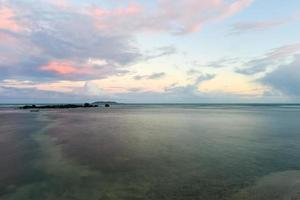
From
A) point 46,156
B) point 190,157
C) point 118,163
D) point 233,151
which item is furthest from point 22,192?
point 233,151

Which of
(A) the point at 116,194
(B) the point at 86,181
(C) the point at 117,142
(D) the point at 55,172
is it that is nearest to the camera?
(A) the point at 116,194

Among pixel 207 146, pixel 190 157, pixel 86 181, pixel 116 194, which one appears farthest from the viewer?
pixel 207 146

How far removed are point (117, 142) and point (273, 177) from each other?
1001cm

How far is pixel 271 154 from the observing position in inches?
508

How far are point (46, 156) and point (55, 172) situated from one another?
3.03 m

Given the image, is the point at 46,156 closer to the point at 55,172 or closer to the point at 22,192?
the point at 55,172

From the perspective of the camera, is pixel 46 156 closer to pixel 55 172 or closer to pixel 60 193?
pixel 55 172

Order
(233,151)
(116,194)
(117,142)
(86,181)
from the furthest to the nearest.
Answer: (117,142)
(233,151)
(86,181)
(116,194)

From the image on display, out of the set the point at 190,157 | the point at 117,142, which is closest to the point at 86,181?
the point at 190,157

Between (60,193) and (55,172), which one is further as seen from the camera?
(55,172)

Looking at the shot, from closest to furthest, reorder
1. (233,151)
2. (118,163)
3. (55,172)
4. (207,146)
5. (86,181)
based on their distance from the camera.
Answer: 1. (86,181)
2. (55,172)
3. (118,163)
4. (233,151)
5. (207,146)

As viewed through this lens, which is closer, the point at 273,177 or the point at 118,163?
the point at 273,177

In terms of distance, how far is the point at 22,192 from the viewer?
7.64 metres

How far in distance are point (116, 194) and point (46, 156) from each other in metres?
6.54
